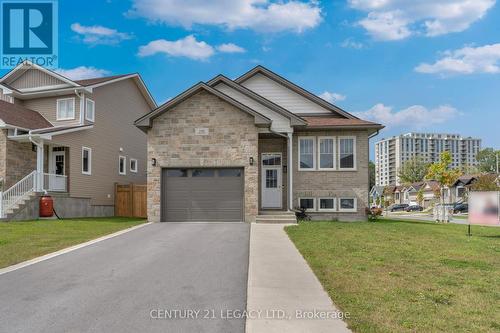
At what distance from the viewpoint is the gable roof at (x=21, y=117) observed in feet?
67.9

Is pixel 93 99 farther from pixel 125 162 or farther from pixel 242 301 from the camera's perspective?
pixel 242 301

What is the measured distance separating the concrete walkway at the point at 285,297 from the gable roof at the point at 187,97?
8.73 m

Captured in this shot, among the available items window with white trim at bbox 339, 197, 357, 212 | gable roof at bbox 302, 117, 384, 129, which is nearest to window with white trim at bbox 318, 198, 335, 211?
window with white trim at bbox 339, 197, 357, 212

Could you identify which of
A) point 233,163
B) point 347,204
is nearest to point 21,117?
point 233,163

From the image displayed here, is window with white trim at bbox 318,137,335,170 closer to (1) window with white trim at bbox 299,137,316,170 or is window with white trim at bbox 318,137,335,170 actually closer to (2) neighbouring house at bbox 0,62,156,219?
(1) window with white trim at bbox 299,137,316,170

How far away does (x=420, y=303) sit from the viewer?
228 inches

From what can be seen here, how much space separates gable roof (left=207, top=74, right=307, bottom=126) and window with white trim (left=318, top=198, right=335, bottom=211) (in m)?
3.80

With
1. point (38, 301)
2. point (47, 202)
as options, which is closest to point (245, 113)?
point (47, 202)

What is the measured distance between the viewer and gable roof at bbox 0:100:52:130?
20683 mm

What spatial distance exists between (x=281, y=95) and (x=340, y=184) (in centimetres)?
561

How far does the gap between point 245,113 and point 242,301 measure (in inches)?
504

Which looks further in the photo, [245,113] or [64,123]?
[64,123]

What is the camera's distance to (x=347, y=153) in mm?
19875

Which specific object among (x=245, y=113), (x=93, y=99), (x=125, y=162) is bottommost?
(x=125, y=162)
